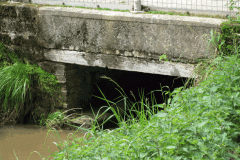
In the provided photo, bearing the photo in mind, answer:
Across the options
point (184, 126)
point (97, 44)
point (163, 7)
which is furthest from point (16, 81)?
point (184, 126)

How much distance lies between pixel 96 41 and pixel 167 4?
123 centimetres

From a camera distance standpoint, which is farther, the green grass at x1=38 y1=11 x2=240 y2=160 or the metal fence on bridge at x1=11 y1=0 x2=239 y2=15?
the metal fence on bridge at x1=11 y1=0 x2=239 y2=15

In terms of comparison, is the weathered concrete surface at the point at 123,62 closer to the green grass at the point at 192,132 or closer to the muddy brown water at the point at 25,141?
the green grass at the point at 192,132

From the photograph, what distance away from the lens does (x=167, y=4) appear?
4.48m

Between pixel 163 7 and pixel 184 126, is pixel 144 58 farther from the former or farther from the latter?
pixel 184 126

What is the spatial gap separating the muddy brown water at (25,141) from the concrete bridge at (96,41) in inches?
28.0

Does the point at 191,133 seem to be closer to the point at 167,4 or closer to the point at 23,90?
the point at 167,4

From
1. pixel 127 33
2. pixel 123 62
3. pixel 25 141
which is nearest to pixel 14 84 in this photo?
pixel 25 141

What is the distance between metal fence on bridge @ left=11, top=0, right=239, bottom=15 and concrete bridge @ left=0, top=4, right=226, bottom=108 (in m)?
0.23

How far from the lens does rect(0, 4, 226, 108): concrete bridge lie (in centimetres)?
Answer: 411

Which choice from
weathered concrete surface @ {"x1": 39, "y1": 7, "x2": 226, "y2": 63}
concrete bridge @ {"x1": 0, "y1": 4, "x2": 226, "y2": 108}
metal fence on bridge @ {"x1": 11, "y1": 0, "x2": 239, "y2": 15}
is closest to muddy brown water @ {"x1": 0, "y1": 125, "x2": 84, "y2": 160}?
concrete bridge @ {"x1": 0, "y1": 4, "x2": 226, "y2": 108}

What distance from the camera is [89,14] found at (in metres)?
4.67

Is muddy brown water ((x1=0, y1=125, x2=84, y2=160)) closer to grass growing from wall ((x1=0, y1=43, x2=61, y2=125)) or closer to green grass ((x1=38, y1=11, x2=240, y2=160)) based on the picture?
grass growing from wall ((x1=0, y1=43, x2=61, y2=125))

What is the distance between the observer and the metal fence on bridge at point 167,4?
4117 millimetres
